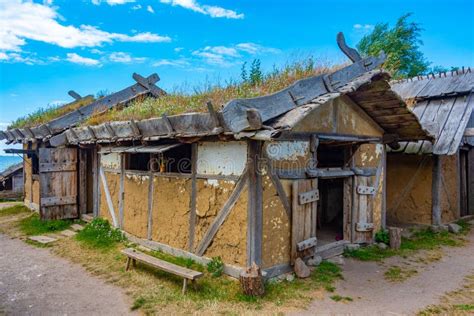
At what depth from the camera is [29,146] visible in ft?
42.8

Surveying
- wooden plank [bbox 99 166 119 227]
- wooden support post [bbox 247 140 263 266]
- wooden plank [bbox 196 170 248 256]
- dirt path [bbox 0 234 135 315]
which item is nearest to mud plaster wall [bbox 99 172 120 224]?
wooden plank [bbox 99 166 119 227]

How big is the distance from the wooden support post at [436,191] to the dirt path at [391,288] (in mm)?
2137

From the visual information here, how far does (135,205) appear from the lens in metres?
8.38

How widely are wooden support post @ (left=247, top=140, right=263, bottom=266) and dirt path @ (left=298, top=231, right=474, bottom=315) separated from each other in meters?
1.24

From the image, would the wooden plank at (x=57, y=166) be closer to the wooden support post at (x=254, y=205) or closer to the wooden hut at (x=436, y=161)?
the wooden support post at (x=254, y=205)

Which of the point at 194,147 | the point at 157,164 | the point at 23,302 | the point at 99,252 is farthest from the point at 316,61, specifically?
the point at 23,302

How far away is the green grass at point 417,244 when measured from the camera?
771 cm

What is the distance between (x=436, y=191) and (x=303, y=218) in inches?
225

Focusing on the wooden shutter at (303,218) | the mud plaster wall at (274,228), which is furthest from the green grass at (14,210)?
the wooden shutter at (303,218)

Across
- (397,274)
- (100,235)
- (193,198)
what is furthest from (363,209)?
(100,235)

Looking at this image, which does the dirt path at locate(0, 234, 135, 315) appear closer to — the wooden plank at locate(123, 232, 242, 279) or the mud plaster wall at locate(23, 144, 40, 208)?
the wooden plank at locate(123, 232, 242, 279)

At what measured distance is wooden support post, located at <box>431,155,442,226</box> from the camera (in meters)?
10.0

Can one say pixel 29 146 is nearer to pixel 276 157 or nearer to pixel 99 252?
pixel 99 252

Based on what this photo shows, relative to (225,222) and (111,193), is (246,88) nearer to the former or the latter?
(225,222)
